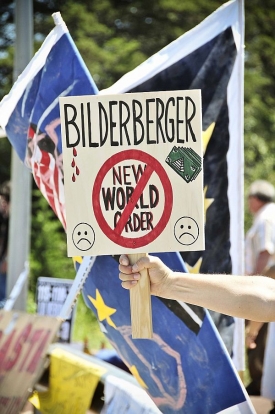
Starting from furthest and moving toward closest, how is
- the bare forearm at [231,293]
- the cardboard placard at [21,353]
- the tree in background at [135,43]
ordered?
1. the tree in background at [135,43]
2. the cardboard placard at [21,353]
3. the bare forearm at [231,293]

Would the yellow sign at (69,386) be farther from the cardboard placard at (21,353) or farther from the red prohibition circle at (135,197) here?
the red prohibition circle at (135,197)

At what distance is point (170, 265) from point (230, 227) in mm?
940

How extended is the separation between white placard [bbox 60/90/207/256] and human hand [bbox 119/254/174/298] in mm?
55

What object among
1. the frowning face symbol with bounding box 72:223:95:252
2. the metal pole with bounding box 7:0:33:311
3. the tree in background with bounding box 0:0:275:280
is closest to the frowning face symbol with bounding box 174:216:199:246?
the frowning face symbol with bounding box 72:223:95:252

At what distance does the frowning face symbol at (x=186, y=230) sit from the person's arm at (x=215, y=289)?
0.12 m

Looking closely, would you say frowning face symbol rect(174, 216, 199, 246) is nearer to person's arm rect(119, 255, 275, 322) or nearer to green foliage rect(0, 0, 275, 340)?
person's arm rect(119, 255, 275, 322)

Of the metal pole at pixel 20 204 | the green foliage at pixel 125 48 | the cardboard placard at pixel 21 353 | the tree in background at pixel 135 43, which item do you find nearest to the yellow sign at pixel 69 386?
the cardboard placard at pixel 21 353

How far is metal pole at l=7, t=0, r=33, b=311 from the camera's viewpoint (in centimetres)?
543

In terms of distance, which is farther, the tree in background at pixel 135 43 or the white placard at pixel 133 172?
the tree in background at pixel 135 43

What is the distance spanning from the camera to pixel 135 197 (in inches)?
95.7

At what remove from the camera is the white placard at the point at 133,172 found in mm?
2426

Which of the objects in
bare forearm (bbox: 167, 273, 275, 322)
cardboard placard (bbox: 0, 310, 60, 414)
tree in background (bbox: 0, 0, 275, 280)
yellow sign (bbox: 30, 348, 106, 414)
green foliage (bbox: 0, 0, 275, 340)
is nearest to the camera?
bare forearm (bbox: 167, 273, 275, 322)

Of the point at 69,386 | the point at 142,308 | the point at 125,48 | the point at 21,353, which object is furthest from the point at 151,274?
the point at 125,48

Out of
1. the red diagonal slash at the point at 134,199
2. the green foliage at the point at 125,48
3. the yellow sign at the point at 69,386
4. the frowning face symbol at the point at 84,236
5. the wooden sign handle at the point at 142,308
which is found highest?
the green foliage at the point at 125,48
